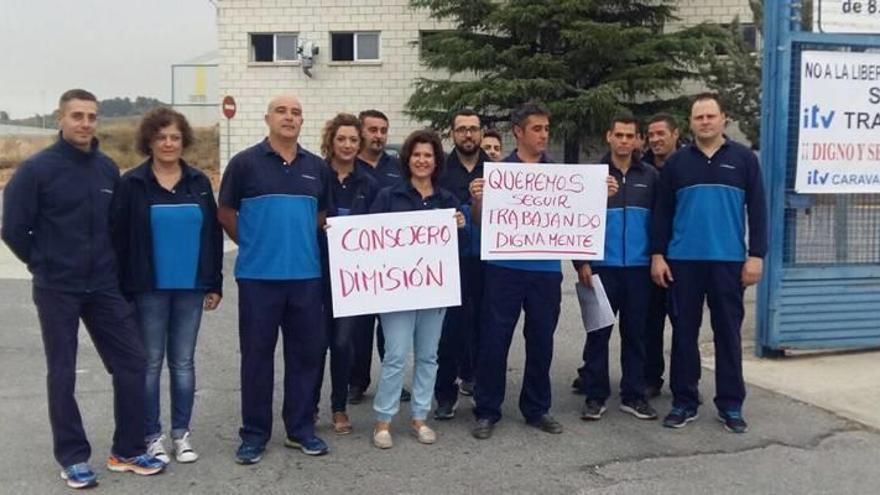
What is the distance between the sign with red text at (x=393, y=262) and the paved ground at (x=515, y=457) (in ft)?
2.88

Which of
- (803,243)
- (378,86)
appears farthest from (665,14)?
(803,243)

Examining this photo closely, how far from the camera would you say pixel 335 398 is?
5.81 metres

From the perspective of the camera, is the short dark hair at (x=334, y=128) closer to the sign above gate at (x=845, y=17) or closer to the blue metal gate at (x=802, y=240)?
the blue metal gate at (x=802, y=240)

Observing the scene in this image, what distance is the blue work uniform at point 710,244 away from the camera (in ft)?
18.7

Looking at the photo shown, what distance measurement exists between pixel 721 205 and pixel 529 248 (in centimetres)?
123

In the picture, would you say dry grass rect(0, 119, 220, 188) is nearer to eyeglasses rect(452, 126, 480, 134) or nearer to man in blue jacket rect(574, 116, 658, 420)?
eyeglasses rect(452, 126, 480, 134)

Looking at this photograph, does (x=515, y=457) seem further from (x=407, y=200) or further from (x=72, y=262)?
(x=72, y=262)

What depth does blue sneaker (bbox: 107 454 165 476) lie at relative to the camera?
493 cm

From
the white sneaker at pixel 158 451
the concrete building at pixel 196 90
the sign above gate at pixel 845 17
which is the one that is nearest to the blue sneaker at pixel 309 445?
the white sneaker at pixel 158 451

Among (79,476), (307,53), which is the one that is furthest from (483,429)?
(307,53)

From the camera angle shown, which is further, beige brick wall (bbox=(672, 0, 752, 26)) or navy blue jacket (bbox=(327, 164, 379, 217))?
beige brick wall (bbox=(672, 0, 752, 26))

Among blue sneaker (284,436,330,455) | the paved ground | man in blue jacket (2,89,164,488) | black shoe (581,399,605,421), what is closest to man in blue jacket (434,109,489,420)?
the paved ground

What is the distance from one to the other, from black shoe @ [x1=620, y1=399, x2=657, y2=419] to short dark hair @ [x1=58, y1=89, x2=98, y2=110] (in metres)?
3.84

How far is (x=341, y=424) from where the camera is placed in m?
5.77
